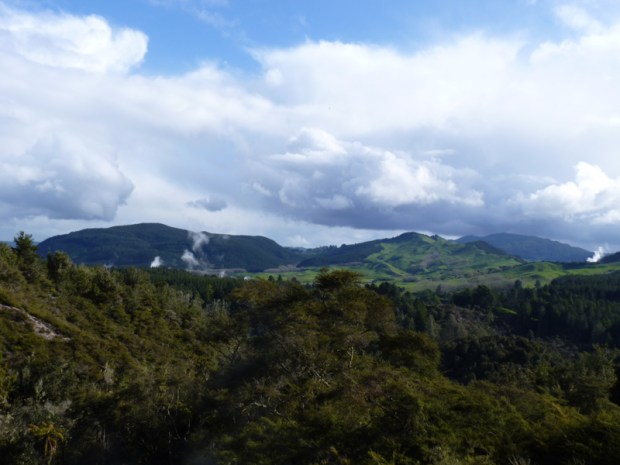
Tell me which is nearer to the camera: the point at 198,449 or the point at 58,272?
the point at 198,449

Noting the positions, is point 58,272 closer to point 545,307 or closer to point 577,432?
point 577,432

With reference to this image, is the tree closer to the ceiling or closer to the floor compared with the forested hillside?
closer to the ceiling

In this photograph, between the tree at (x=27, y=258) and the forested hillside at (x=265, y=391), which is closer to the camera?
the forested hillside at (x=265, y=391)

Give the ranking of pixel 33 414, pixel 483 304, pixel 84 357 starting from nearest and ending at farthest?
pixel 33 414, pixel 84 357, pixel 483 304

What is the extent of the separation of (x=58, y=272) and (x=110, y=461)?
6000 cm

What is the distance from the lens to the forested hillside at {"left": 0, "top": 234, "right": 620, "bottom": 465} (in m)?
18.8

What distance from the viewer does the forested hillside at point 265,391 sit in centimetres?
1878

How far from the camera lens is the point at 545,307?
567 feet

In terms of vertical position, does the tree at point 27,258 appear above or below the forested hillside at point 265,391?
above

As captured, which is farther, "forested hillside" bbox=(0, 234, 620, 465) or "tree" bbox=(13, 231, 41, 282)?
"tree" bbox=(13, 231, 41, 282)

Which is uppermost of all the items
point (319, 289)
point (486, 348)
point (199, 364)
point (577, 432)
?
point (319, 289)

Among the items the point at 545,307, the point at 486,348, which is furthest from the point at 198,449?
the point at 545,307

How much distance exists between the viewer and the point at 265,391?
94.9 ft

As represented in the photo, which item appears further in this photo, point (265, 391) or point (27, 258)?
point (27, 258)
